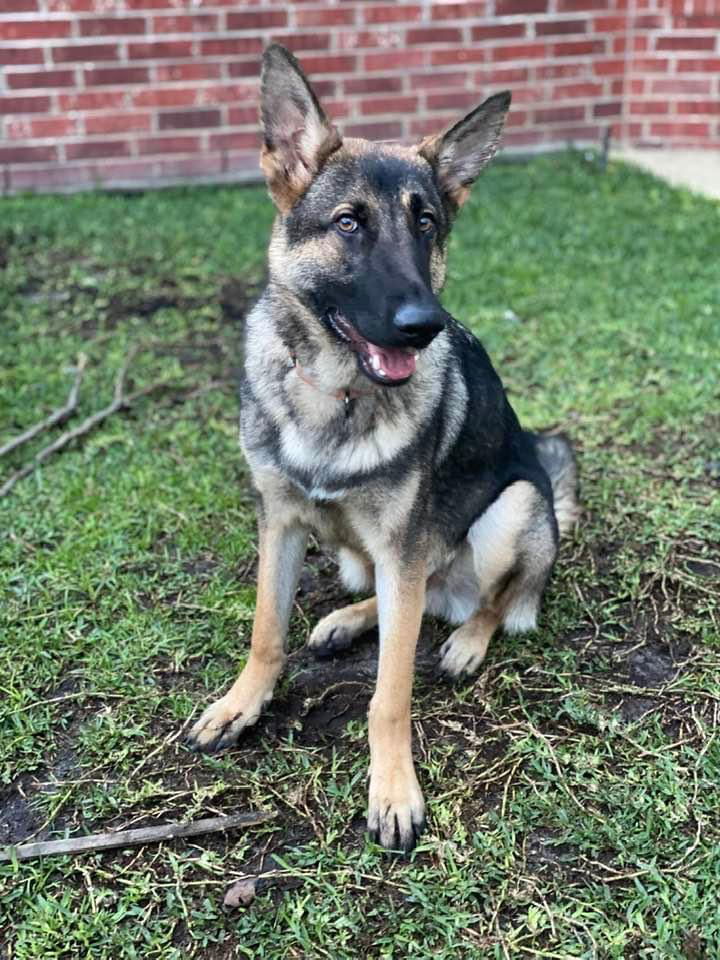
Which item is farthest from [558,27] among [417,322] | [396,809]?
[396,809]

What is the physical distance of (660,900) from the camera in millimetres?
2377

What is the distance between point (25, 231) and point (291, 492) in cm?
531

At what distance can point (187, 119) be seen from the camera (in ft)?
26.1

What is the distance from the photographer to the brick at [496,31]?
26.7ft

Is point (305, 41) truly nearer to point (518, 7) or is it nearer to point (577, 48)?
point (518, 7)

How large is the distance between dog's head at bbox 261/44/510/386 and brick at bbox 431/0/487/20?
5819 mm

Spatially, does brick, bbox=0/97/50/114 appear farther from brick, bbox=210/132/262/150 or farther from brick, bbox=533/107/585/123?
brick, bbox=533/107/585/123

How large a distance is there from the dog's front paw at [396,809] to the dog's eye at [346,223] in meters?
1.52

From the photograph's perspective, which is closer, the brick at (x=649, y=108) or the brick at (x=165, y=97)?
the brick at (x=165, y=97)

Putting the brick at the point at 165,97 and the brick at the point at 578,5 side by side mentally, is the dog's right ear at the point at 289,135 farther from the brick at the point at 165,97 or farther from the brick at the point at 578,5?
the brick at the point at 578,5

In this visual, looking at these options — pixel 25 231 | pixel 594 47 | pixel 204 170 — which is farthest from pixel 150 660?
pixel 594 47

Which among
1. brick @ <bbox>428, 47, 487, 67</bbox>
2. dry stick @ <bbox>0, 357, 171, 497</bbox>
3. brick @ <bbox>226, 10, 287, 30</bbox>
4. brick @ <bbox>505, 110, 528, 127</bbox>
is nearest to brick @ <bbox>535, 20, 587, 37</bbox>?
→ brick @ <bbox>428, 47, 487, 67</bbox>

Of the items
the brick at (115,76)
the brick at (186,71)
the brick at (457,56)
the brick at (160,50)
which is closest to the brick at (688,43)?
the brick at (457,56)

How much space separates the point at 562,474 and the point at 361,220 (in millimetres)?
1633
